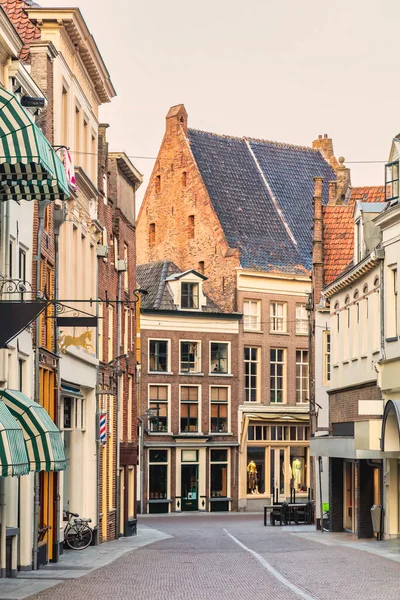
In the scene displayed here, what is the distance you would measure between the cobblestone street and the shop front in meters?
28.5

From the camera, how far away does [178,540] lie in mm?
39281

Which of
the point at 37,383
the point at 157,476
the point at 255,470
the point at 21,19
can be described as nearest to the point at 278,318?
the point at 255,470

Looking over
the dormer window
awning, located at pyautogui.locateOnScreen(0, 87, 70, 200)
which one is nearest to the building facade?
the dormer window

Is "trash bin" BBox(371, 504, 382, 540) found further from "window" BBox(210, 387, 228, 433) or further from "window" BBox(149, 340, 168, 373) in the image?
"window" BBox(210, 387, 228, 433)

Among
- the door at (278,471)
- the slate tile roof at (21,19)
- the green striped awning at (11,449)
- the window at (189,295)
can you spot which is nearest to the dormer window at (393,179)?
the slate tile roof at (21,19)

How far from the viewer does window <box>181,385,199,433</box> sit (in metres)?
64.9

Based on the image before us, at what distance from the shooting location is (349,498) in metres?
41.0

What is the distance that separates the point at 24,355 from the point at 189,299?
137ft

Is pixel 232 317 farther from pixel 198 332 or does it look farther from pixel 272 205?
pixel 272 205

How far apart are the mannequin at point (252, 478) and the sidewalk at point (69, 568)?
81.4 feet

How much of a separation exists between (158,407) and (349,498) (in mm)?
24349

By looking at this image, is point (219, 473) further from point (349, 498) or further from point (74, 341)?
point (74, 341)

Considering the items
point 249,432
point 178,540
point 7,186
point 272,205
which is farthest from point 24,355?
point 272,205

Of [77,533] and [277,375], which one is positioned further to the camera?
[277,375]
